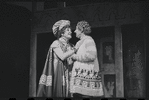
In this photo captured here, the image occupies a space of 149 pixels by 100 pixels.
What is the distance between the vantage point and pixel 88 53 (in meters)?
4.39

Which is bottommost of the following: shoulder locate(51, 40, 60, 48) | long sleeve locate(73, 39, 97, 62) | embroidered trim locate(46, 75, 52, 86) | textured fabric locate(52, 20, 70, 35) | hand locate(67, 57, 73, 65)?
embroidered trim locate(46, 75, 52, 86)

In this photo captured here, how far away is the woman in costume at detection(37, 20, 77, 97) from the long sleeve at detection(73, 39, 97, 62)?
6.0 inches

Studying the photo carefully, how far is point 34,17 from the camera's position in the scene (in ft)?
16.6

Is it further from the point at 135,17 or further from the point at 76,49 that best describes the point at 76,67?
the point at 135,17

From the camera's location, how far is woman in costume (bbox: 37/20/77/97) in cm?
446

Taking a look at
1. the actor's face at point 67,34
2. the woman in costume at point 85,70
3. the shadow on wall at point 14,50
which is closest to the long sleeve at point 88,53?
the woman in costume at point 85,70

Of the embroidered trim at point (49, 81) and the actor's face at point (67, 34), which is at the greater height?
the actor's face at point (67, 34)

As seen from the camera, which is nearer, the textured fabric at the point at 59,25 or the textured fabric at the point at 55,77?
the textured fabric at the point at 55,77

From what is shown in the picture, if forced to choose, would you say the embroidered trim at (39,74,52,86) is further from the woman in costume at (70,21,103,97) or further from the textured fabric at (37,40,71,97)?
the woman in costume at (70,21,103,97)

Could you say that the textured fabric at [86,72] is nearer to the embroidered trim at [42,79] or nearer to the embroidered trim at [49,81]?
the embroidered trim at [49,81]

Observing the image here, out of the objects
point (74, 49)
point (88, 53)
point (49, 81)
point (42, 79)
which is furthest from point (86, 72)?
point (42, 79)

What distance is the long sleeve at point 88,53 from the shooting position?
14.3ft

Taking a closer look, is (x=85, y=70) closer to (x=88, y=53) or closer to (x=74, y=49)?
(x=88, y=53)


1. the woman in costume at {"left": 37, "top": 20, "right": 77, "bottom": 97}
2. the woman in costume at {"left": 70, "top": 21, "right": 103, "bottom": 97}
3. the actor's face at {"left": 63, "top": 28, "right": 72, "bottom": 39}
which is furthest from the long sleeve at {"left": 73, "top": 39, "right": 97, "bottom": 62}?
the actor's face at {"left": 63, "top": 28, "right": 72, "bottom": 39}
